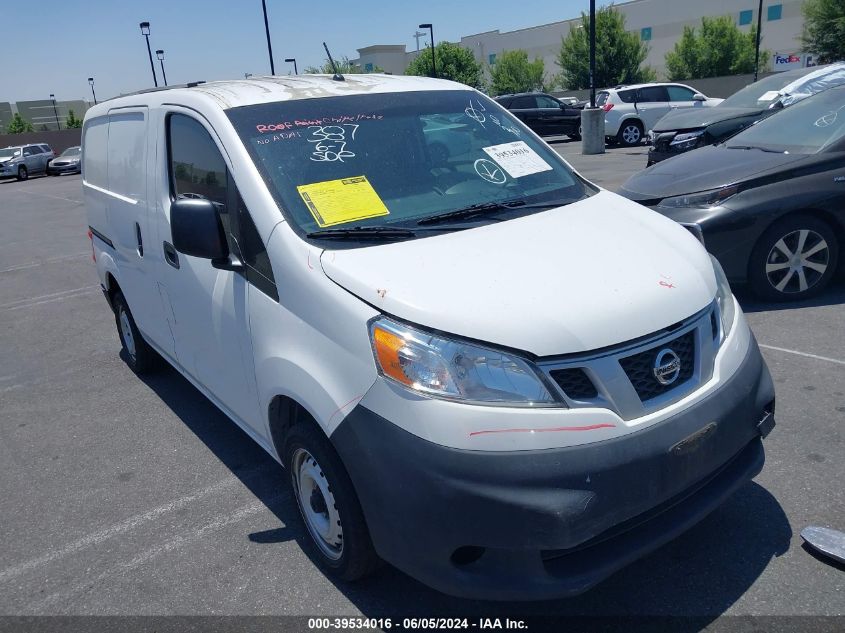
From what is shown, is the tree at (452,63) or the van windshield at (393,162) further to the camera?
the tree at (452,63)

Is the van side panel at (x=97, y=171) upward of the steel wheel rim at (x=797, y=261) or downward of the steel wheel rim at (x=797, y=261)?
upward

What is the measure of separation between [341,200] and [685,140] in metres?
10.0

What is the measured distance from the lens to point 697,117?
12.6m

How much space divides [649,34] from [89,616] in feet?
245

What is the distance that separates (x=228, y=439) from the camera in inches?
171

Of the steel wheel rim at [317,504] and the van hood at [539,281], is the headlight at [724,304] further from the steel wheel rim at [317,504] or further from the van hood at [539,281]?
the steel wheel rim at [317,504]

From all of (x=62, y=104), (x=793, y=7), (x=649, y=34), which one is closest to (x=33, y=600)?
(x=793, y=7)

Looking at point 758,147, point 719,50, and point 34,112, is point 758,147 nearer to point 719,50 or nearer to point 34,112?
point 719,50

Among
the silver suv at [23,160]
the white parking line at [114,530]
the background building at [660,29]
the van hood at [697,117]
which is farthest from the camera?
the background building at [660,29]

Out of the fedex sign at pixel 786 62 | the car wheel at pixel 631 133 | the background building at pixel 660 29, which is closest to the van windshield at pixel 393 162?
the car wheel at pixel 631 133

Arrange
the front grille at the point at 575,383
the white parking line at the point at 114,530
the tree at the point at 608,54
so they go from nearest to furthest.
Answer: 1. the front grille at the point at 575,383
2. the white parking line at the point at 114,530
3. the tree at the point at 608,54

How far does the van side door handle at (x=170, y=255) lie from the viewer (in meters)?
3.73

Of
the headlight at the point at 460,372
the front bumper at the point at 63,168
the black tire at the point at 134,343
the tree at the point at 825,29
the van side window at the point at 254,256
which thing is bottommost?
the front bumper at the point at 63,168

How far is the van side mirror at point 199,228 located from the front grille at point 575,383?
1546 millimetres
